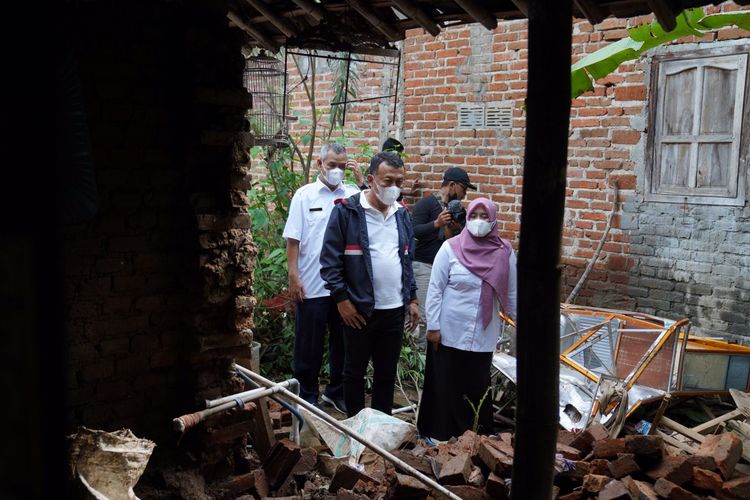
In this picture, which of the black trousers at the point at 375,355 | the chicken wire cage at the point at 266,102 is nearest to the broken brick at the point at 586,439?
the black trousers at the point at 375,355

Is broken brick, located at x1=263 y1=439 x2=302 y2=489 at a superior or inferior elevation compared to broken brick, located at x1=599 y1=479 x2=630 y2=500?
inferior

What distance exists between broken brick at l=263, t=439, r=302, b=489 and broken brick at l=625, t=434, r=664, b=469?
1857mm

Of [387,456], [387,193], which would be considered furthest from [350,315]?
[387,456]

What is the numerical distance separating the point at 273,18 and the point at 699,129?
4.27 m

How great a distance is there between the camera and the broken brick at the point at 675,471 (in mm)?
3805

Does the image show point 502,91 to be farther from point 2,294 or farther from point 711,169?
point 2,294

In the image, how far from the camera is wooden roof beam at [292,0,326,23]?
429cm

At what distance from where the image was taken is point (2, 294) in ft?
2.41

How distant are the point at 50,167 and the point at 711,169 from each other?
690 centimetres

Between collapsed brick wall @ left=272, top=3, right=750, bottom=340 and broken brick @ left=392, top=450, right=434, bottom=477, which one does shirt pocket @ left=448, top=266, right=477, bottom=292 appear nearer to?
collapsed brick wall @ left=272, top=3, right=750, bottom=340

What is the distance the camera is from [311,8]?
4324 mm

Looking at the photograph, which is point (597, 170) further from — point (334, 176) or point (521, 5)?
point (521, 5)

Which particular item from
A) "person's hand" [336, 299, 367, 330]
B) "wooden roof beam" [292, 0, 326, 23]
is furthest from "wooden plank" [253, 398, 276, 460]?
"wooden roof beam" [292, 0, 326, 23]

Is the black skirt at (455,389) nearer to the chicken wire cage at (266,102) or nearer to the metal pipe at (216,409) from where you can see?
the metal pipe at (216,409)
